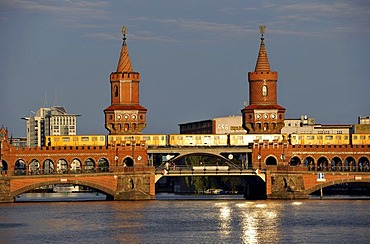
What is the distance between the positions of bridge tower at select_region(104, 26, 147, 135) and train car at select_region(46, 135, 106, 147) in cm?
252

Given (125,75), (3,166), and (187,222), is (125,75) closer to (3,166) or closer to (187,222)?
(3,166)

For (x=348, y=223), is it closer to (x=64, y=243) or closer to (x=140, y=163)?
(x=64, y=243)

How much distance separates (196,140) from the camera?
7840 inches

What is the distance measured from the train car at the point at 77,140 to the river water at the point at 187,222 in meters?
21.3

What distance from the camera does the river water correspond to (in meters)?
117

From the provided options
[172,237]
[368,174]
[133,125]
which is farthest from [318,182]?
[172,237]

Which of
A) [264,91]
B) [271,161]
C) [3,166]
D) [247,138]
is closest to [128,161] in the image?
[247,138]

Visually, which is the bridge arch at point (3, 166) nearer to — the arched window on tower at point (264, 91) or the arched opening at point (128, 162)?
the arched opening at point (128, 162)

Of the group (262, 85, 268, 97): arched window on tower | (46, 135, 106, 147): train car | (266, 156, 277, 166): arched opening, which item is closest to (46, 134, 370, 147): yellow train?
(46, 135, 106, 147): train car

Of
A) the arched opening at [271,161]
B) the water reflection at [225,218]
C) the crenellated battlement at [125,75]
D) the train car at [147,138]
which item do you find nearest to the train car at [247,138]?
the arched opening at [271,161]

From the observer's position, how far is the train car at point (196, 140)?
649 ft

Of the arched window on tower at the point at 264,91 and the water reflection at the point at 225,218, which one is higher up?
the arched window on tower at the point at 264,91

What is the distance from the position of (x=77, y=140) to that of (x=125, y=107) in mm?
9087

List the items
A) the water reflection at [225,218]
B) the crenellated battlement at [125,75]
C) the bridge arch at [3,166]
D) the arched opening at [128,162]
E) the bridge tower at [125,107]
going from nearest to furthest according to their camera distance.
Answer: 1. the water reflection at [225,218]
2. the bridge arch at [3,166]
3. the arched opening at [128,162]
4. the bridge tower at [125,107]
5. the crenellated battlement at [125,75]
